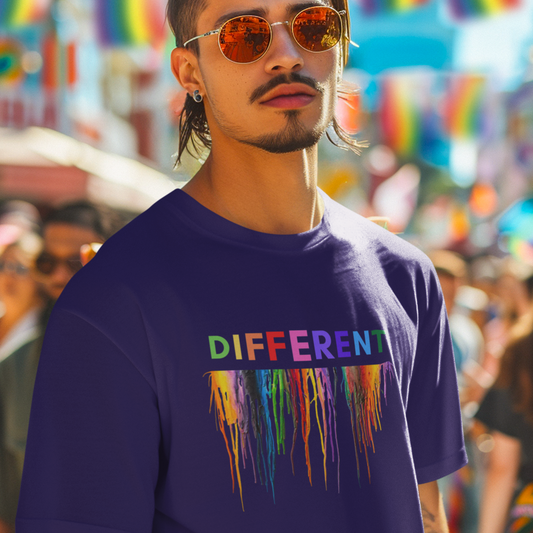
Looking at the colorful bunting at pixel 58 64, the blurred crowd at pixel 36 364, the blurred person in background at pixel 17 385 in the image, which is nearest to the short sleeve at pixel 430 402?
the blurred crowd at pixel 36 364

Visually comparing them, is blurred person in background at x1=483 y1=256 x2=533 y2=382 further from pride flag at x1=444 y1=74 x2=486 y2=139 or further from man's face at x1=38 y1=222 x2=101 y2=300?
pride flag at x1=444 y1=74 x2=486 y2=139

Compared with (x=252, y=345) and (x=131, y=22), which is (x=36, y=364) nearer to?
(x=252, y=345)

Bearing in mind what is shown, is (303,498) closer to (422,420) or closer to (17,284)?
(422,420)

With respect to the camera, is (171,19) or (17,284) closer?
(171,19)

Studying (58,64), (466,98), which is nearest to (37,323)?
(58,64)

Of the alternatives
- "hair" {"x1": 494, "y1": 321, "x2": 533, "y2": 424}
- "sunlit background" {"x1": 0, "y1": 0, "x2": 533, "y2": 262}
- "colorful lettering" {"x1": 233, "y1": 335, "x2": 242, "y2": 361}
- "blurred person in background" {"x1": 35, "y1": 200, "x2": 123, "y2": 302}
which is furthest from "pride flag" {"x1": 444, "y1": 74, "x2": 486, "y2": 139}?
"colorful lettering" {"x1": 233, "y1": 335, "x2": 242, "y2": 361}

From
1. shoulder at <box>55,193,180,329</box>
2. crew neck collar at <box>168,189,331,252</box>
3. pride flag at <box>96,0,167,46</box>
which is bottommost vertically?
shoulder at <box>55,193,180,329</box>

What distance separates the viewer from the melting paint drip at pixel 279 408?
1292 millimetres

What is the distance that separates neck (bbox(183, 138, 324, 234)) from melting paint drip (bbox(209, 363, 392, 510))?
0.32 m

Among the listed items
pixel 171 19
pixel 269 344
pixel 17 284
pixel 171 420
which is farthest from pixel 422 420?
pixel 17 284

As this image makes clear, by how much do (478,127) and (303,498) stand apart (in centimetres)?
1062

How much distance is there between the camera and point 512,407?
357 centimetres

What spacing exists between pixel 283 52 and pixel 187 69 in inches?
9.8

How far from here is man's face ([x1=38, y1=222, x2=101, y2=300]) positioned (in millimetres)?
3271
